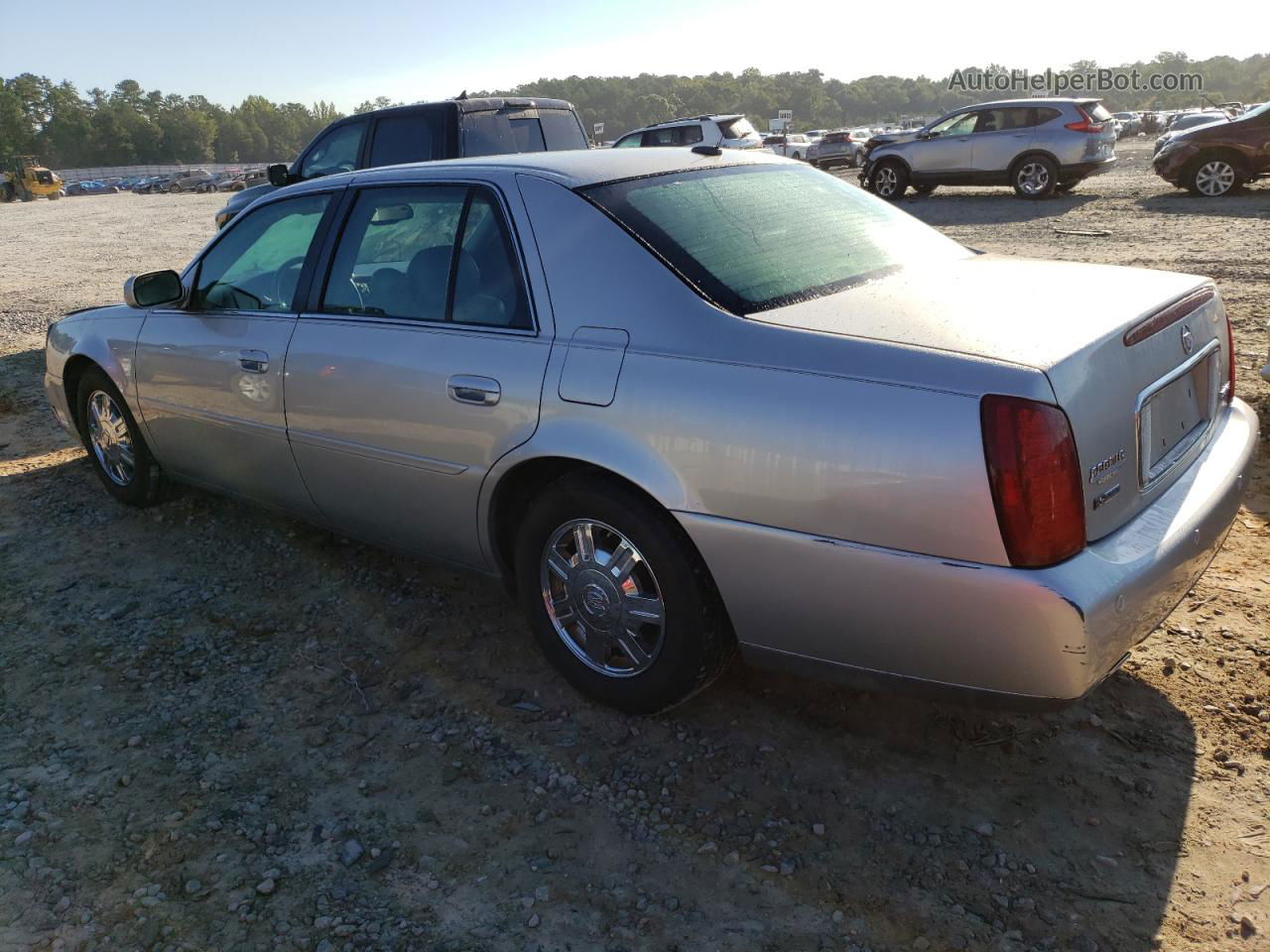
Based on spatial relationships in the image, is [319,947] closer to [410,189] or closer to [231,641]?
[231,641]

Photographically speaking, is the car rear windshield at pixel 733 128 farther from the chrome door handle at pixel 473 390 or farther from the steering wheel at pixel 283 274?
the chrome door handle at pixel 473 390

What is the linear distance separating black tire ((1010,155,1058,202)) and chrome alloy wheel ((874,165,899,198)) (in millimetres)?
2191

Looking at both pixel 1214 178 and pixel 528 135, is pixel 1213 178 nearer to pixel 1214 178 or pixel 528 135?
pixel 1214 178

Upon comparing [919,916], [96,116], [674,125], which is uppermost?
[96,116]

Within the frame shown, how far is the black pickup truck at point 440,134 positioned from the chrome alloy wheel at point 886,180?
10.3 meters

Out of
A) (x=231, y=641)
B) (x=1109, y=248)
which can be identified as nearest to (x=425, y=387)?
(x=231, y=641)

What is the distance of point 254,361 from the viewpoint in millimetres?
3766

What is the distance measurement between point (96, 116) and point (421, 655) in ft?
507

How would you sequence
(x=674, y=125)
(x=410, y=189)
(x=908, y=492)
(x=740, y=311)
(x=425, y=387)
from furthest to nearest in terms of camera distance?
(x=674, y=125) < (x=410, y=189) < (x=425, y=387) < (x=740, y=311) < (x=908, y=492)

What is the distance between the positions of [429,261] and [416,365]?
0.39m

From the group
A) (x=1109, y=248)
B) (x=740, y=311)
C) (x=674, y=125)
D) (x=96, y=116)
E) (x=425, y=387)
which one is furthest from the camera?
(x=96, y=116)

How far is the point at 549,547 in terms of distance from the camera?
3012mm

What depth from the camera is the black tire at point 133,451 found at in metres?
4.70

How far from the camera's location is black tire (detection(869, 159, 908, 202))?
58.7ft
